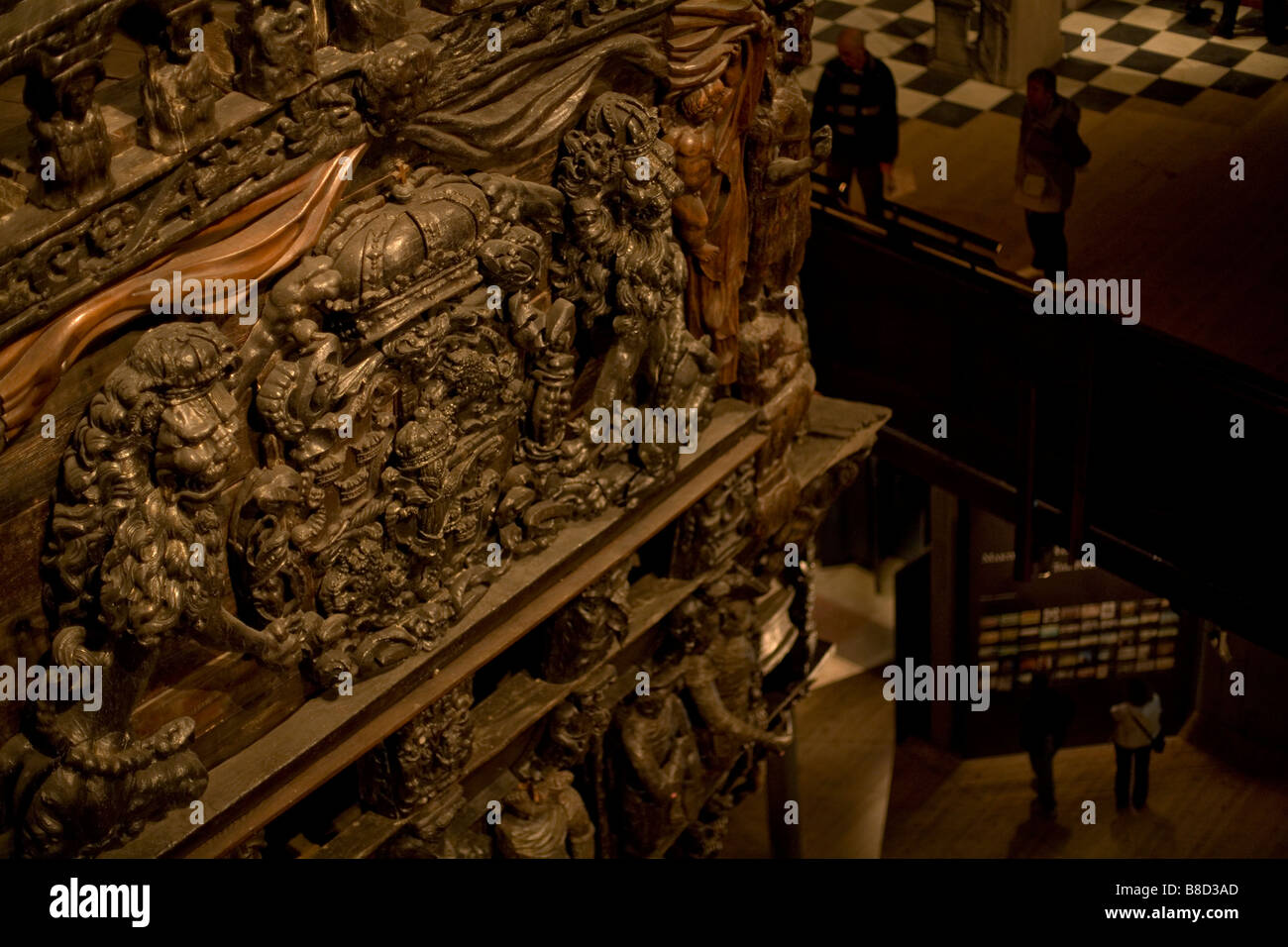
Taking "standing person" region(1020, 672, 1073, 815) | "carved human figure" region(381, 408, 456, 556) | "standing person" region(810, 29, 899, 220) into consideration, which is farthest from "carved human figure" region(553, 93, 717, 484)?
"standing person" region(1020, 672, 1073, 815)

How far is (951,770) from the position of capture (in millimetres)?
9617

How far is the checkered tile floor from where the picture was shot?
873 centimetres

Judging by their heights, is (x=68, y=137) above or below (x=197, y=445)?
above

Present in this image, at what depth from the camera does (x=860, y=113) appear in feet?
25.7

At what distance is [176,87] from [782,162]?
93.5 inches

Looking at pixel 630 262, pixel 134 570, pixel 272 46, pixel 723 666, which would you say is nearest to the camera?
pixel 272 46

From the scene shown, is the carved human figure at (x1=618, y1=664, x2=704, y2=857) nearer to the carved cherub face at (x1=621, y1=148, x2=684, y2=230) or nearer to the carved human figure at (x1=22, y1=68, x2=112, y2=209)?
the carved cherub face at (x1=621, y1=148, x2=684, y2=230)

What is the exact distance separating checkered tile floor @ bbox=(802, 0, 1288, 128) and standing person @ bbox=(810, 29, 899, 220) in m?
0.94

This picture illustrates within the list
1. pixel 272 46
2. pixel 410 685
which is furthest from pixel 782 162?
pixel 272 46

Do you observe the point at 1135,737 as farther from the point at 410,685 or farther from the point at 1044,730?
the point at 410,685

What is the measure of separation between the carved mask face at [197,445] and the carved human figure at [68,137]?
1.75 ft

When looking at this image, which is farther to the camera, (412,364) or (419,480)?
(419,480)
